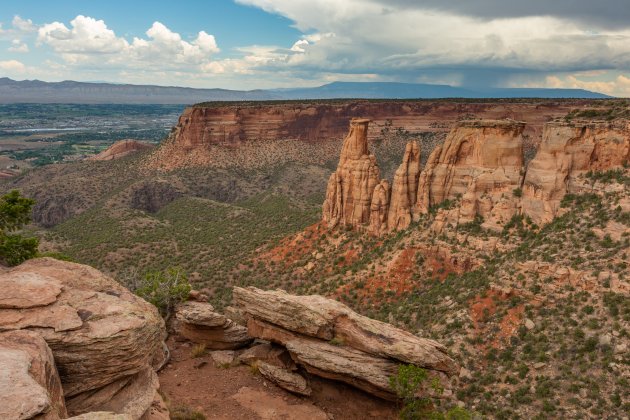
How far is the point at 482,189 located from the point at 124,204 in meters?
70.2

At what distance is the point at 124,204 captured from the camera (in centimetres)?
8644

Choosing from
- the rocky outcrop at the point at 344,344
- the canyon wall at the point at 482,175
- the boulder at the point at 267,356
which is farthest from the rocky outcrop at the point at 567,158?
the boulder at the point at 267,356

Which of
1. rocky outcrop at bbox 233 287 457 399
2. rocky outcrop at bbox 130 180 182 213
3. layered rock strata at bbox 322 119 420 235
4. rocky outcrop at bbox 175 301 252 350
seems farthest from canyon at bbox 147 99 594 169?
rocky outcrop at bbox 233 287 457 399

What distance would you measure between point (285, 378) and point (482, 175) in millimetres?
25110

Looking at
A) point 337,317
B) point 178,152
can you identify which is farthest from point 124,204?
point 337,317

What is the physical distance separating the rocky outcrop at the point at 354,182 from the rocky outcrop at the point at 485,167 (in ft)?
28.1

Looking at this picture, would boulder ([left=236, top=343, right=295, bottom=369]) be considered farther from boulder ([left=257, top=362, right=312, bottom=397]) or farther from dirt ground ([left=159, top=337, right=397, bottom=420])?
dirt ground ([left=159, top=337, right=397, bottom=420])

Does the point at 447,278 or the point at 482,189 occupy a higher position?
the point at 482,189

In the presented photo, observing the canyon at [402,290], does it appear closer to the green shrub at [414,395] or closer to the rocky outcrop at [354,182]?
the rocky outcrop at [354,182]

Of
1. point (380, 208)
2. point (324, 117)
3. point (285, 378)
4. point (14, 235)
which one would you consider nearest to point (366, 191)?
point (380, 208)

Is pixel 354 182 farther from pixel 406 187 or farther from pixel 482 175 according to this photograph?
pixel 482 175

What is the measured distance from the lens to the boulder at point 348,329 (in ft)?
65.4

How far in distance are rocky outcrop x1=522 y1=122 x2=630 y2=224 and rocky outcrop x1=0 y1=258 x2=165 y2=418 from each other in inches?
1165

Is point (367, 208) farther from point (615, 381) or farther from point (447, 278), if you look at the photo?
point (615, 381)
